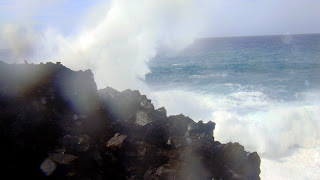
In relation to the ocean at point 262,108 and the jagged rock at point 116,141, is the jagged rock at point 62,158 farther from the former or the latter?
the ocean at point 262,108

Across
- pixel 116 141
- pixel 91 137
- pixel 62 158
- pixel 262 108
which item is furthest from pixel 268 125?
pixel 62 158

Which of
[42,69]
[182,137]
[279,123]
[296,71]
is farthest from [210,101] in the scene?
[296,71]

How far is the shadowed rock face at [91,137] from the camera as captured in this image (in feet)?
17.2

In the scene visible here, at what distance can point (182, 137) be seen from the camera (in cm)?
663

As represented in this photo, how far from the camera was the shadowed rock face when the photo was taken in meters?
5.24

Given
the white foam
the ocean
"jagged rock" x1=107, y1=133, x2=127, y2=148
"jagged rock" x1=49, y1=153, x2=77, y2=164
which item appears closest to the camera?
"jagged rock" x1=49, y1=153, x2=77, y2=164

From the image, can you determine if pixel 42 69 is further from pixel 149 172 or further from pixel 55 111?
pixel 149 172

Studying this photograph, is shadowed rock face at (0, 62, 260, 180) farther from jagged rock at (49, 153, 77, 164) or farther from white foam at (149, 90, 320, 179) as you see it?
white foam at (149, 90, 320, 179)

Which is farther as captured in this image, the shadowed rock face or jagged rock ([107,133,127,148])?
jagged rock ([107,133,127,148])

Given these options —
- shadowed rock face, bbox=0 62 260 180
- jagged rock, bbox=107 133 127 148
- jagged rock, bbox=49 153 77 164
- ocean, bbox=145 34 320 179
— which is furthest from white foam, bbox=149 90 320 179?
jagged rock, bbox=49 153 77 164

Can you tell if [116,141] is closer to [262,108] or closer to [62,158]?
[62,158]

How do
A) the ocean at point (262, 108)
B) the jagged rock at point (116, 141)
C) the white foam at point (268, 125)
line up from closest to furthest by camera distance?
the jagged rock at point (116, 141)
the white foam at point (268, 125)
the ocean at point (262, 108)

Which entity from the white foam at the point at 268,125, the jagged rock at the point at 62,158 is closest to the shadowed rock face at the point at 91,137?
the jagged rock at the point at 62,158

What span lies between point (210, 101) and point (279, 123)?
17.9 feet
